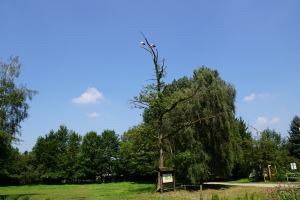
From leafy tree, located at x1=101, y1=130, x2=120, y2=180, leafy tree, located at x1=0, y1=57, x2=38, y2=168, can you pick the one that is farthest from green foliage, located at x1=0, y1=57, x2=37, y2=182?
leafy tree, located at x1=101, y1=130, x2=120, y2=180

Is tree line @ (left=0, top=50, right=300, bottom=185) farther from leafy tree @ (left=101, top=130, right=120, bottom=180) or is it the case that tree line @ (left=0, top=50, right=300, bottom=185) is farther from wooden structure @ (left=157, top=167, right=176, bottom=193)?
leafy tree @ (left=101, top=130, right=120, bottom=180)

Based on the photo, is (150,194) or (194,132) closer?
(150,194)

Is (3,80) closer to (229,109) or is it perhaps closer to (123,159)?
(229,109)

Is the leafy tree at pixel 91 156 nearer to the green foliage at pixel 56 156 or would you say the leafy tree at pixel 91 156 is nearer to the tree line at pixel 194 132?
the green foliage at pixel 56 156

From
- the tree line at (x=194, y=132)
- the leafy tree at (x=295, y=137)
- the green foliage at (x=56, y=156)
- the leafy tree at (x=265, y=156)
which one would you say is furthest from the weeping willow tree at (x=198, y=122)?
the green foliage at (x=56, y=156)

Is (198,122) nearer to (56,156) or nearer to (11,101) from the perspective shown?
(11,101)

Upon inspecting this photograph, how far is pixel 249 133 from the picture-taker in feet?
142

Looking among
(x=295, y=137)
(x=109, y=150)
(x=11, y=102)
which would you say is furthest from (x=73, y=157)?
(x=295, y=137)

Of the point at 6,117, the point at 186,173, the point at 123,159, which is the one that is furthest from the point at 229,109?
the point at 123,159

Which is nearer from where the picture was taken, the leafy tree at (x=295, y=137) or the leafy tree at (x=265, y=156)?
the leafy tree at (x=265, y=156)

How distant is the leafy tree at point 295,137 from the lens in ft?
131

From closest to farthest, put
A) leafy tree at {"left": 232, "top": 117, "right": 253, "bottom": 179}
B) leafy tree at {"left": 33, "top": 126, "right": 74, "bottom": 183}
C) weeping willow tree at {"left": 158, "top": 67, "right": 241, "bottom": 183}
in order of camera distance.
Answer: weeping willow tree at {"left": 158, "top": 67, "right": 241, "bottom": 183} < leafy tree at {"left": 232, "top": 117, "right": 253, "bottom": 179} < leafy tree at {"left": 33, "top": 126, "right": 74, "bottom": 183}

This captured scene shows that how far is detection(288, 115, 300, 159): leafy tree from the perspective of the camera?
1568 inches

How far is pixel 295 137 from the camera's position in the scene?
1591 inches
